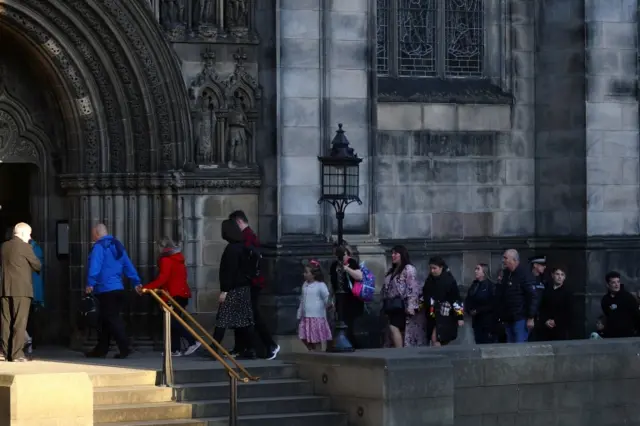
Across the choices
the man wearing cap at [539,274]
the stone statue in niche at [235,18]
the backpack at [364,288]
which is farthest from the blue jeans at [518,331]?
the stone statue in niche at [235,18]

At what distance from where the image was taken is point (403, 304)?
904 inches

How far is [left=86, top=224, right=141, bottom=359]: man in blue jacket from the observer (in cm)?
2297

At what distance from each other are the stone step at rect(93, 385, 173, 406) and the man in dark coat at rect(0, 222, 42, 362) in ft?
8.04

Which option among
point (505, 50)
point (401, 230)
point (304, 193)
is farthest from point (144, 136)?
point (505, 50)

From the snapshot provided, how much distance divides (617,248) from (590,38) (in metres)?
2.94

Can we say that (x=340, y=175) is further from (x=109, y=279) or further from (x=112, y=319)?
(x=112, y=319)

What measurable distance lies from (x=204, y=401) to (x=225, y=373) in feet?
2.07

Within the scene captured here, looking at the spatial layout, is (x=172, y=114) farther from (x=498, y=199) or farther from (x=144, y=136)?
(x=498, y=199)

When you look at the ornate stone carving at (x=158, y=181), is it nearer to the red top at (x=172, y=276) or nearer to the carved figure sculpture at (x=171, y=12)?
the red top at (x=172, y=276)

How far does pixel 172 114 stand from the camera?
24469 mm

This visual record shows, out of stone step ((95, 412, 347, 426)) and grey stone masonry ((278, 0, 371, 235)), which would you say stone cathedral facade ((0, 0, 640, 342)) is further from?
stone step ((95, 412, 347, 426))

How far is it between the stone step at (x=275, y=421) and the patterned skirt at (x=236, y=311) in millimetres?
2165

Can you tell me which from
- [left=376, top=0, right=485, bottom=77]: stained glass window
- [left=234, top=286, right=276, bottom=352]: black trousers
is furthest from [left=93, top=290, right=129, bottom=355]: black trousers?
[left=376, top=0, right=485, bottom=77]: stained glass window

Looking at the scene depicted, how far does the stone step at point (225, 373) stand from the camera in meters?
20.6
